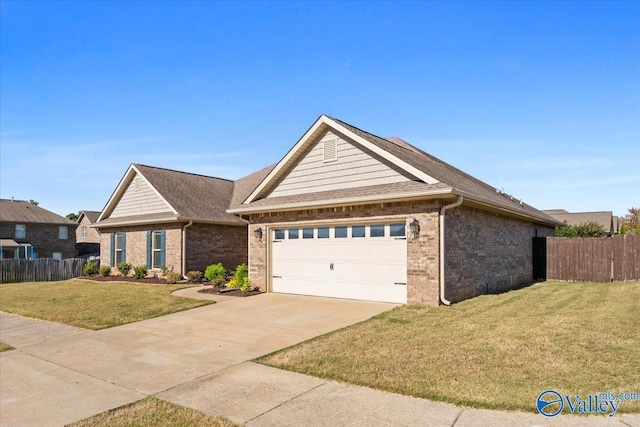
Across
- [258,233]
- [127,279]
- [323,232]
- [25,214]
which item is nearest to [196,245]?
[127,279]

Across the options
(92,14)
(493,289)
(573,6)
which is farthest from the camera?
(493,289)

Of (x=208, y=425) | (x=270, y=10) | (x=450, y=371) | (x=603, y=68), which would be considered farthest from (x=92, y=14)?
(x=603, y=68)

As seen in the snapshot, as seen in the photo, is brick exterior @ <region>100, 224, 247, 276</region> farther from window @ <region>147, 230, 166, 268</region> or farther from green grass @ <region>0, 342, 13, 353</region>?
green grass @ <region>0, 342, 13, 353</region>

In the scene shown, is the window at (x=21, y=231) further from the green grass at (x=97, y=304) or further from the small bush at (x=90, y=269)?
the green grass at (x=97, y=304)

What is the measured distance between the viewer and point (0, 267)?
24266 mm

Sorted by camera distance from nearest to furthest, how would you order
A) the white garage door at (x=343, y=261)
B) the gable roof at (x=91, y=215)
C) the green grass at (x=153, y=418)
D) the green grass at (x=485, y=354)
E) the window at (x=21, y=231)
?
the green grass at (x=153, y=418)
the green grass at (x=485, y=354)
the white garage door at (x=343, y=261)
the window at (x=21, y=231)
the gable roof at (x=91, y=215)

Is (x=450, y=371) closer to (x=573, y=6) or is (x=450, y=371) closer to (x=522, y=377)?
(x=522, y=377)

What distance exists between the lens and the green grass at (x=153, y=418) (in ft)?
15.8

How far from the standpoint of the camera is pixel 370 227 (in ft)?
42.7

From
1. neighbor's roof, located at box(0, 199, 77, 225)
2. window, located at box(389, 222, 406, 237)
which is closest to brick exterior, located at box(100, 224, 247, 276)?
window, located at box(389, 222, 406, 237)

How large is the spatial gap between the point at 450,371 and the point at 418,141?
1752cm

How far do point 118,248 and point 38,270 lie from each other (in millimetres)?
5374

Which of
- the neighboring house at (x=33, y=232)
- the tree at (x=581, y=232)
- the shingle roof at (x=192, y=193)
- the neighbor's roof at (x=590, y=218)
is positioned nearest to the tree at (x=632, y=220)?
the tree at (x=581, y=232)

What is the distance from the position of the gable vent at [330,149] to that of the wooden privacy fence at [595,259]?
1230cm
